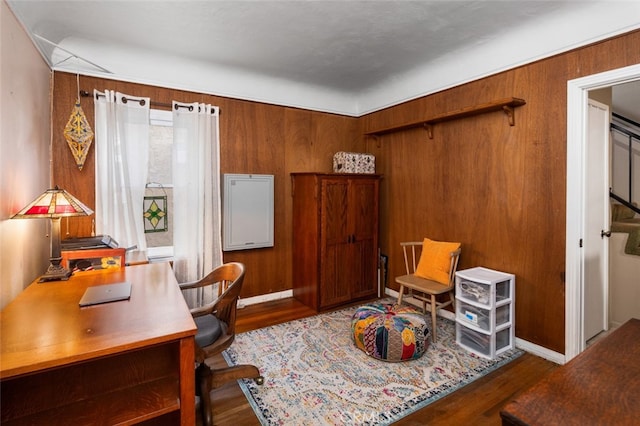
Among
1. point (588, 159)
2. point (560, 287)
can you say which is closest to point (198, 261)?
point (560, 287)

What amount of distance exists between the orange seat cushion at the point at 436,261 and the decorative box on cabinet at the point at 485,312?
28cm

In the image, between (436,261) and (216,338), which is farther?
(436,261)

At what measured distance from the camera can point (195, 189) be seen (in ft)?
10.9

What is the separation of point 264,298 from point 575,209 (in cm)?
317

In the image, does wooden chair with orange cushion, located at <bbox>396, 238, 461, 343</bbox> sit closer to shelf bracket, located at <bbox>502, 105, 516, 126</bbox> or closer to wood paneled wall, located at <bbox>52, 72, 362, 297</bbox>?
shelf bracket, located at <bbox>502, 105, 516, 126</bbox>

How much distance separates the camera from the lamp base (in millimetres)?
1966

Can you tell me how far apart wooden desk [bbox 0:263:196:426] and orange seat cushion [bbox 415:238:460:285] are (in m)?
2.37

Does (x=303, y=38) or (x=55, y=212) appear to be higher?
(x=303, y=38)

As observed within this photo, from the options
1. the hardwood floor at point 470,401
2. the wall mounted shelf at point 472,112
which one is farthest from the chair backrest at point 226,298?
the wall mounted shelf at point 472,112

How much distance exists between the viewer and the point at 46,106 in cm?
261

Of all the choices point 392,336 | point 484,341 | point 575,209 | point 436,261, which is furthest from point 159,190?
point 575,209

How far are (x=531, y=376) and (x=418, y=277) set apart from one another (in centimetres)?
119

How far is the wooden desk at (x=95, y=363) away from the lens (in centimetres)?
116

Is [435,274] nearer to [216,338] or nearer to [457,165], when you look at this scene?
[457,165]
